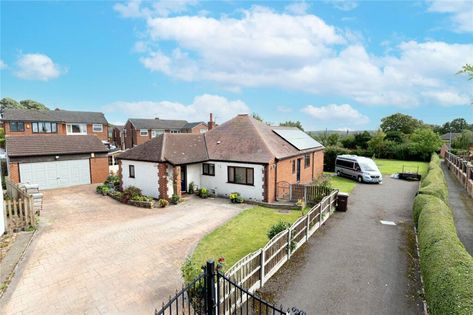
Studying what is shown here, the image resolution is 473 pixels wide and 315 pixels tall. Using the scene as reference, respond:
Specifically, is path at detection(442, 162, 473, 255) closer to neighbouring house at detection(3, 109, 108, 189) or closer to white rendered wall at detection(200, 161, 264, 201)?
white rendered wall at detection(200, 161, 264, 201)

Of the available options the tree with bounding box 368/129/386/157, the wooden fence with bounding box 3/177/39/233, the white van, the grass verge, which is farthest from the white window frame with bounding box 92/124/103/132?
the tree with bounding box 368/129/386/157

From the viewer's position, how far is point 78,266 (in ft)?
31.8

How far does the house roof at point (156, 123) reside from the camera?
2173 inches

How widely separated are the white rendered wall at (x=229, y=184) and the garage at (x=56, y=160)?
12.1 metres

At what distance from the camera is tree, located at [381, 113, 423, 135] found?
73688 mm

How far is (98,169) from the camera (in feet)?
87.3

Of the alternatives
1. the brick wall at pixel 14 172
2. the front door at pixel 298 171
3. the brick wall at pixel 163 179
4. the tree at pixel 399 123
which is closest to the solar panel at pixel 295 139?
the front door at pixel 298 171

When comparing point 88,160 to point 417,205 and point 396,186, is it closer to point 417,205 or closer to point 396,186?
point 417,205

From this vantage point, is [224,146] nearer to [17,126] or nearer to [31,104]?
[17,126]

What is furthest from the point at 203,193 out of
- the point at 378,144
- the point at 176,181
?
the point at 378,144

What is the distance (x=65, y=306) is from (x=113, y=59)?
20.2m

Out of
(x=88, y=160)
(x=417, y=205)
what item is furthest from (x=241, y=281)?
(x=88, y=160)

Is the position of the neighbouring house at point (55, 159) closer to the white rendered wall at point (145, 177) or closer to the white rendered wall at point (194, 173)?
the white rendered wall at point (145, 177)

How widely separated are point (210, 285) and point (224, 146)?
56.5 feet
